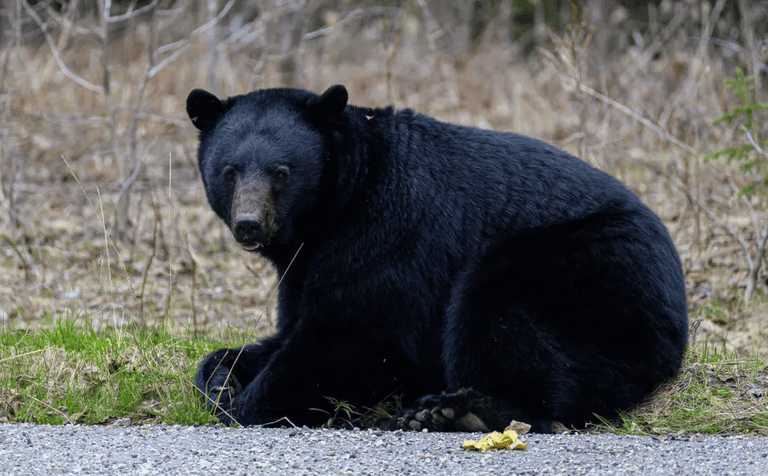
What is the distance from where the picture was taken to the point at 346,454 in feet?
11.2

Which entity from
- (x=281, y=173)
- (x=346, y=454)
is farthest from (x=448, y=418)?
(x=281, y=173)

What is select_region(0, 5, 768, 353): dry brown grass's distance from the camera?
22.2 feet

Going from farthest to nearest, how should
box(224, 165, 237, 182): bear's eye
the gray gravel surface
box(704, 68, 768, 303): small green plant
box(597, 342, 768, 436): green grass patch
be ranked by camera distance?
box(704, 68, 768, 303): small green plant → box(224, 165, 237, 182): bear's eye → box(597, 342, 768, 436): green grass patch → the gray gravel surface

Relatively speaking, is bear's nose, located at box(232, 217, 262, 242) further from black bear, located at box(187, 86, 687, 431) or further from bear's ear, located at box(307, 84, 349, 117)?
bear's ear, located at box(307, 84, 349, 117)

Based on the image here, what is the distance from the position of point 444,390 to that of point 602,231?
1.12m

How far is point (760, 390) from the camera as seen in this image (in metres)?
4.19

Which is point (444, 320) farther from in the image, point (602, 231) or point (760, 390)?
point (760, 390)

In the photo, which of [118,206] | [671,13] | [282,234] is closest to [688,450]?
[282,234]

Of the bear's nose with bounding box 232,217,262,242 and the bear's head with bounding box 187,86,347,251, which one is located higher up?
the bear's head with bounding box 187,86,347,251

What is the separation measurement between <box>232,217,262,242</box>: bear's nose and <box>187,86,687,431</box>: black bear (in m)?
0.01

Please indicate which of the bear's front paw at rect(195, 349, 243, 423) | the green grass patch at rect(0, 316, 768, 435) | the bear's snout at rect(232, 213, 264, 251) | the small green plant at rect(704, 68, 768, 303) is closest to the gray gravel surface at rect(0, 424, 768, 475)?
the green grass patch at rect(0, 316, 768, 435)

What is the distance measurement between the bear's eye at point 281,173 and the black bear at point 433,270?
0.05ft

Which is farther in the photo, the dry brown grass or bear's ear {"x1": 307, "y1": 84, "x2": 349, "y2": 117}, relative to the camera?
the dry brown grass

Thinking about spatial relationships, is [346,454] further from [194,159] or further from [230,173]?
[194,159]
